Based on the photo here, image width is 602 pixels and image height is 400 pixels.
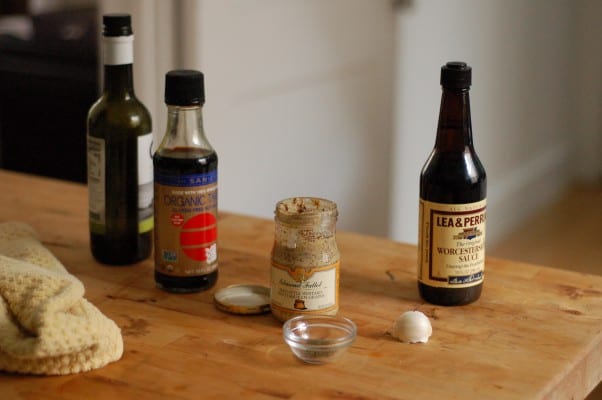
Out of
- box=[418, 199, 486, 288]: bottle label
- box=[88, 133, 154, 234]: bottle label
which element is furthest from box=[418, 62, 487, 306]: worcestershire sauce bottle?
box=[88, 133, 154, 234]: bottle label

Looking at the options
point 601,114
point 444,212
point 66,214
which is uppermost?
point 444,212

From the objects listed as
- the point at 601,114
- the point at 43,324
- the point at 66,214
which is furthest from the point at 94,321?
the point at 601,114

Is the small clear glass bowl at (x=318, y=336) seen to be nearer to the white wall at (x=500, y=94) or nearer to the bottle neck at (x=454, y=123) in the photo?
the bottle neck at (x=454, y=123)

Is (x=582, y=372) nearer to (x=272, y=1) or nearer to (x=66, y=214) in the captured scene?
(x=66, y=214)

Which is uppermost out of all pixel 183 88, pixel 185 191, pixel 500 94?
pixel 183 88

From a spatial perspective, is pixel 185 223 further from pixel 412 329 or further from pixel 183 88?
pixel 412 329

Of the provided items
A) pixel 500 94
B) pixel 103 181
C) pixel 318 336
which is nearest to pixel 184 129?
pixel 103 181
